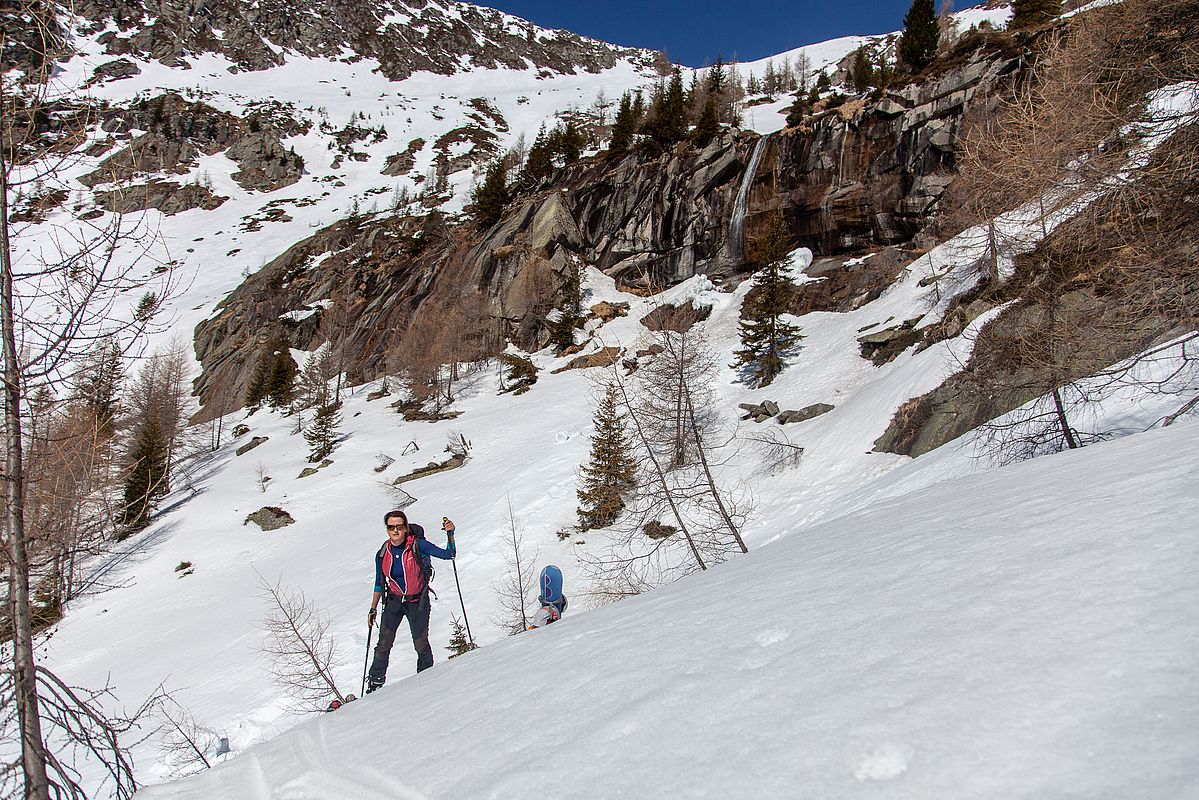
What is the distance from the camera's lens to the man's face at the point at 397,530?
20.9ft

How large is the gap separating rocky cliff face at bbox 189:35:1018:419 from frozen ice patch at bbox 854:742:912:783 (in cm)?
2896

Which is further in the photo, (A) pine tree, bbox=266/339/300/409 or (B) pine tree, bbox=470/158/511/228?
(B) pine tree, bbox=470/158/511/228

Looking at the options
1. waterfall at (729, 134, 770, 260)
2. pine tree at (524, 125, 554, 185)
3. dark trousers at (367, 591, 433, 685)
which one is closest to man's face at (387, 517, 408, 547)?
dark trousers at (367, 591, 433, 685)

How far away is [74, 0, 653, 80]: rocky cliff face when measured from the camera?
128m

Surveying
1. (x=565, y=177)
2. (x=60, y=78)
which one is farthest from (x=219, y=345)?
(x=60, y=78)

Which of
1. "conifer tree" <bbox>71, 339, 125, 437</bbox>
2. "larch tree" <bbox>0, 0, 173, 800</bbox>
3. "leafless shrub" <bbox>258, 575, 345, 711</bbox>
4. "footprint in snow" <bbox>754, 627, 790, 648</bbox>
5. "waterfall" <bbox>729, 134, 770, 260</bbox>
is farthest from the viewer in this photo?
"waterfall" <bbox>729, 134, 770, 260</bbox>

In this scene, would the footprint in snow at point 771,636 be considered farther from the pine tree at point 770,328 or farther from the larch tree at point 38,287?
the pine tree at point 770,328

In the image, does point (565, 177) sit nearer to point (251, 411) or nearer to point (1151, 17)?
point (251, 411)

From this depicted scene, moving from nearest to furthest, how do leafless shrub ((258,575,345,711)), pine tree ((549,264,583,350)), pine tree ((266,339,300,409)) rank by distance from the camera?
1. leafless shrub ((258,575,345,711))
2. pine tree ((549,264,583,350))
3. pine tree ((266,339,300,409))

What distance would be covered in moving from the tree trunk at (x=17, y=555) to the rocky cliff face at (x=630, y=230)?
89.6ft

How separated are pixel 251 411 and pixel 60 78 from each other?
54704 mm

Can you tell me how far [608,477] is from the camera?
1998 centimetres

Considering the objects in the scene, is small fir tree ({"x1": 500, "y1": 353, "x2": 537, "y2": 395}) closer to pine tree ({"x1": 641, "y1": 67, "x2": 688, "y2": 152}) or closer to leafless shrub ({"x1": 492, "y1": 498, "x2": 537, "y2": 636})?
leafless shrub ({"x1": 492, "y1": 498, "x2": 537, "y2": 636})

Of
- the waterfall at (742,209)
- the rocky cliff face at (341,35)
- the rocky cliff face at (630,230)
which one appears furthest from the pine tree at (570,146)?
the rocky cliff face at (341,35)
